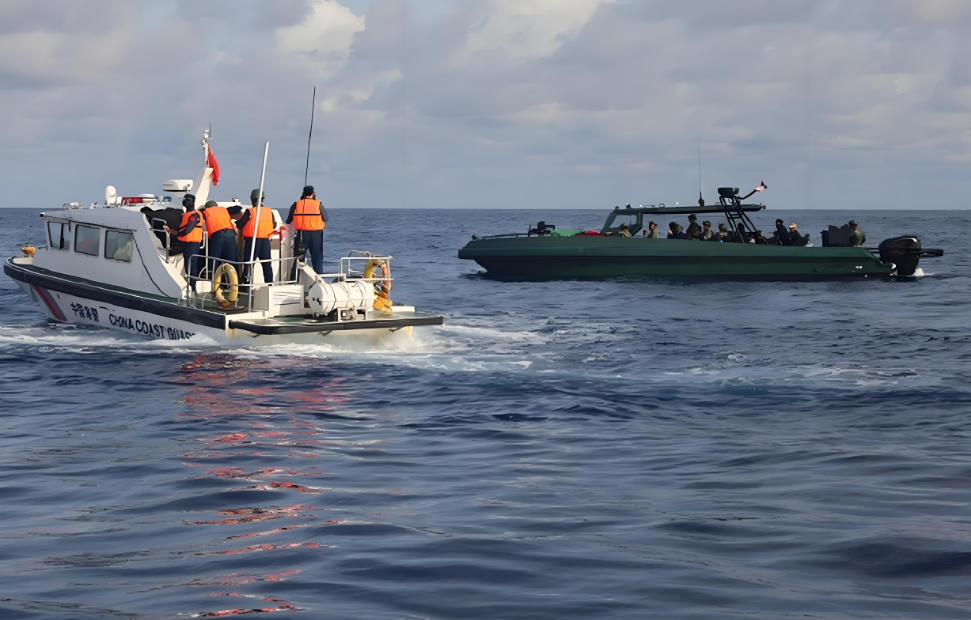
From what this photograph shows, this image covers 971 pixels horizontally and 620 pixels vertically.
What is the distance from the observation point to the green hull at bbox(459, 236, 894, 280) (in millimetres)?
30078

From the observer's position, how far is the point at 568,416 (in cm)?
1098

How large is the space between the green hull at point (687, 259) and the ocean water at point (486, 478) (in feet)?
42.5

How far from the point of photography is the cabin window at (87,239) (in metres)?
17.6

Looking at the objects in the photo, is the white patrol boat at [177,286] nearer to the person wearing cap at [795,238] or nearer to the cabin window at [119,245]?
the cabin window at [119,245]

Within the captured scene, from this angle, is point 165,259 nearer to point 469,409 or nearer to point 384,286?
point 384,286

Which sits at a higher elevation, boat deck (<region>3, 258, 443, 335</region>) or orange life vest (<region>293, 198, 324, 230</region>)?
orange life vest (<region>293, 198, 324, 230</region>)

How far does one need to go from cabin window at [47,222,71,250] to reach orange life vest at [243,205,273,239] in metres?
4.26

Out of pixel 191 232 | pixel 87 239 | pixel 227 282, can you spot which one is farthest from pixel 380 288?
pixel 87 239

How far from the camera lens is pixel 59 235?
18.4m

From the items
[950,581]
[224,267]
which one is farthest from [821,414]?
[224,267]

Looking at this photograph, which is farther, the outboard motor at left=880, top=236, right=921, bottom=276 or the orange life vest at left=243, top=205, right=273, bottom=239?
the outboard motor at left=880, top=236, right=921, bottom=276

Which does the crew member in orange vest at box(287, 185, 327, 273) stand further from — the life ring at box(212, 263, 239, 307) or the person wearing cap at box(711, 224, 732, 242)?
the person wearing cap at box(711, 224, 732, 242)

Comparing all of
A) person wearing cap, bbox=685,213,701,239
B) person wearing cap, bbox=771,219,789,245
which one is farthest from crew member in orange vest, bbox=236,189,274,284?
person wearing cap, bbox=771,219,789,245

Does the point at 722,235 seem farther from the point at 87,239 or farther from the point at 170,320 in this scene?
the point at 170,320
